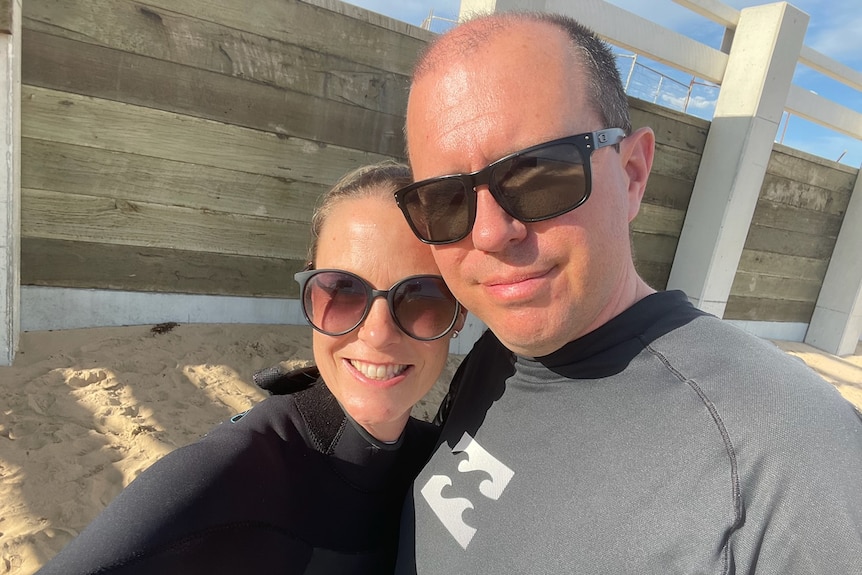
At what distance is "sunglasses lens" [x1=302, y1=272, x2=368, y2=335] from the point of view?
1.17 meters

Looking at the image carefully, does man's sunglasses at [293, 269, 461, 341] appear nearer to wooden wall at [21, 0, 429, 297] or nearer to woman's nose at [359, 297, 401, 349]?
woman's nose at [359, 297, 401, 349]

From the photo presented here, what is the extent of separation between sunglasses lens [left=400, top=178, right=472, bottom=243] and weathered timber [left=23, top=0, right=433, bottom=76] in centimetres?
299

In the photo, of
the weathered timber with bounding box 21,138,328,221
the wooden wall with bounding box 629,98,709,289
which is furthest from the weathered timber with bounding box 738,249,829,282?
the weathered timber with bounding box 21,138,328,221

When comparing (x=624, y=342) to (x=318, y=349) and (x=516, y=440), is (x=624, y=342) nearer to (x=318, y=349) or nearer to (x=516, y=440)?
(x=516, y=440)

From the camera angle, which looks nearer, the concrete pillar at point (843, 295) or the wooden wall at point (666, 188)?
the wooden wall at point (666, 188)

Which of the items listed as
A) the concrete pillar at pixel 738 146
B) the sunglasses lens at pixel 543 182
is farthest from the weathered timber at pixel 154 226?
Result: the concrete pillar at pixel 738 146

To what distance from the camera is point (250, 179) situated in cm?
358

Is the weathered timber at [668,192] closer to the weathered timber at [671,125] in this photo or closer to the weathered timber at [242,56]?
the weathered timber at [671,125]

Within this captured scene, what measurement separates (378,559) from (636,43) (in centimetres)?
558

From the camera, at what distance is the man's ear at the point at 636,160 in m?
1.02

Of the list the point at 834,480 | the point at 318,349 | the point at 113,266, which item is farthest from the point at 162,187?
the point at 834,480

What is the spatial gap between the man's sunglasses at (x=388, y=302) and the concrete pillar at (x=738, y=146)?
5.09 metres

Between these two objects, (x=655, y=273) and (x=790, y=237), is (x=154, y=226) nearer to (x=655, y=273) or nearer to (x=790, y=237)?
(x=655, y=273)

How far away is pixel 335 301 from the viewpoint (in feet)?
3.89
